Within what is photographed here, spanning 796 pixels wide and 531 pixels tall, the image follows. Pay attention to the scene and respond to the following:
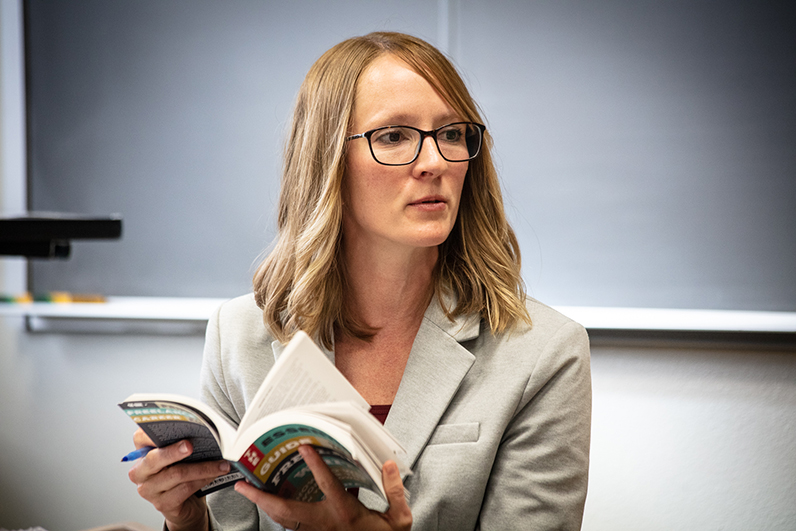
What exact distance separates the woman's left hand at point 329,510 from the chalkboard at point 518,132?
3.75ft

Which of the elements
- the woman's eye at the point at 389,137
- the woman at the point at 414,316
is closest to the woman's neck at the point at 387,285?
the woman at the point at 414,316

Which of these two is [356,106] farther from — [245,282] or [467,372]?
[245,282]

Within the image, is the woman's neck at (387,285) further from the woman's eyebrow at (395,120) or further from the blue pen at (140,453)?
the blue pen at (140,453)

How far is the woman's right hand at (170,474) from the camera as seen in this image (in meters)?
0.83

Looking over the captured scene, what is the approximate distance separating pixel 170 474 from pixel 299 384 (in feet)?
0.93

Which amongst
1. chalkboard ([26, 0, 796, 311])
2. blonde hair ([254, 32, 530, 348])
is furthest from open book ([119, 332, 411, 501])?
chalkboard ([26, 0, 796, 311])

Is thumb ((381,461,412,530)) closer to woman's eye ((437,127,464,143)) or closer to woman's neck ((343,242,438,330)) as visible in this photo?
woman's neck ((343,242,438,330))

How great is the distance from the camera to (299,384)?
740 mm

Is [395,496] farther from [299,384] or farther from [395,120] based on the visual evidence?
[395,120]

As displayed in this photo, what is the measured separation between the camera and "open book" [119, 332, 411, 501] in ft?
2.27

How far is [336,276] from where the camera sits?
1.21 meters

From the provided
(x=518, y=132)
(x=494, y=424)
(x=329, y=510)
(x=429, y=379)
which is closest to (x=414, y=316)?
(x=429, y=379)

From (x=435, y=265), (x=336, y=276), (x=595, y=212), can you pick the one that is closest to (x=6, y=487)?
(x=336, y=276)

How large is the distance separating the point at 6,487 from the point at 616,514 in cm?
210
